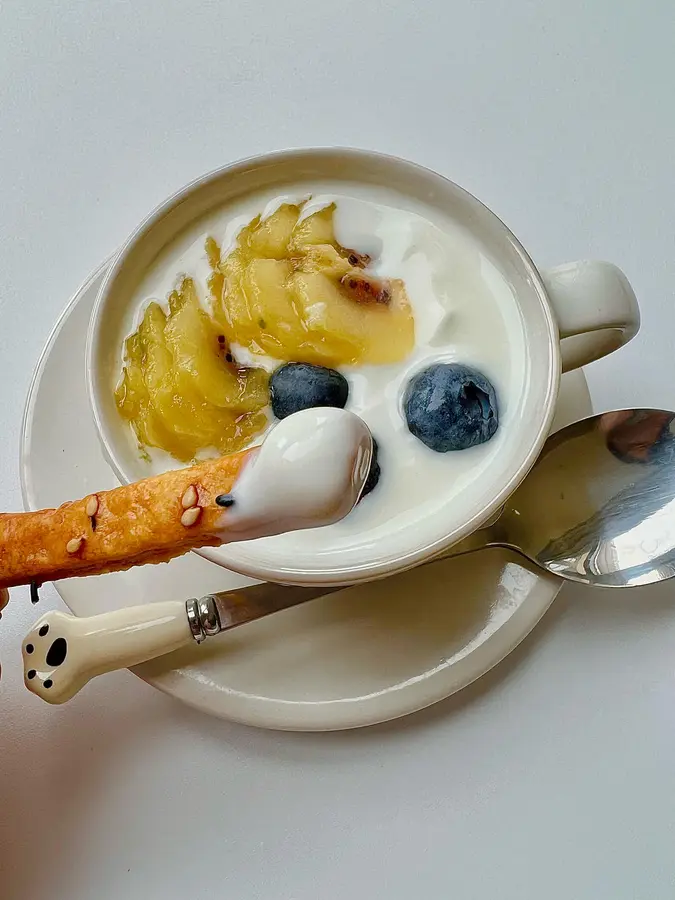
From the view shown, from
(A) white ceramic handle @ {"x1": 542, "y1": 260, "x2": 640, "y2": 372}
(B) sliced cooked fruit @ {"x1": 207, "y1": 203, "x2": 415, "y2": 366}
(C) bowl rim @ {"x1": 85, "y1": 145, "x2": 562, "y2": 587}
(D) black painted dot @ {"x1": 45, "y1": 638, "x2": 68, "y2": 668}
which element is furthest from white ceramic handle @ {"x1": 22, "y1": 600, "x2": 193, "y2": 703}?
(A) white ceramic handle @ {"x1": 542, "y1": 260, "x2": 640, "y2": 372}

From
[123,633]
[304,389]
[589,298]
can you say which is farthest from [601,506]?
[123,633]

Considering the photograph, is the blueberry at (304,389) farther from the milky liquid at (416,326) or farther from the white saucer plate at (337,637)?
the white saucer plate at (337,637)

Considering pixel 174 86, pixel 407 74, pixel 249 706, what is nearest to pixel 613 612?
pixel 249 706

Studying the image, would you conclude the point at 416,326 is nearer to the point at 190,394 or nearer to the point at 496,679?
the point at 190,394

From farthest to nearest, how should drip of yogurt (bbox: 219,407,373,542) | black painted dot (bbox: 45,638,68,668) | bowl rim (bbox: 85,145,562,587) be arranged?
black painted dot (bbox: 45,638,68,668) → bowl rim (bbox: 85,145,562,587) → drip of yogurt (bbox: 219,407,373,542)

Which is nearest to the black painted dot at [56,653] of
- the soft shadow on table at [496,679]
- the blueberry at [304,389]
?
the soft shadow on table at [496,679]

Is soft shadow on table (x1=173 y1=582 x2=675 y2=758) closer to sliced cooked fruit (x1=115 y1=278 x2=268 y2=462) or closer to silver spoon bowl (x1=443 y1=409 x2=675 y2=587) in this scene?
silver spoon bowl (x1=443 y1=409 x2=675 y2=587)
